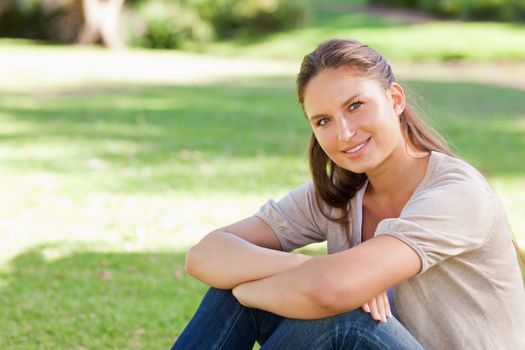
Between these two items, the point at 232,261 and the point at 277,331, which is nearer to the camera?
the point at 277,331

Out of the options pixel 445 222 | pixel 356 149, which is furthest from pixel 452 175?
pixel 356 149

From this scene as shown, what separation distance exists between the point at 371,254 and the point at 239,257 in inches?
22.8

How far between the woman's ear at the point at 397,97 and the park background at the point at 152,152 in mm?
205

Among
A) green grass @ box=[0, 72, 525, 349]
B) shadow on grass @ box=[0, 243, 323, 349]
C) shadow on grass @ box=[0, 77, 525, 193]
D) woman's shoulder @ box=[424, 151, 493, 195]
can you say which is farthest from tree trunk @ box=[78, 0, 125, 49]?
woman's shoulder @ box=[424, 151, 493, 195]

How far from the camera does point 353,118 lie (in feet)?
8.96

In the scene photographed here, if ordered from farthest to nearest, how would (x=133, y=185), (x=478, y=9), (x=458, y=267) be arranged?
1. (x=478, y=9)
2. (x=133, y=185)
3. (x=458, y=267)

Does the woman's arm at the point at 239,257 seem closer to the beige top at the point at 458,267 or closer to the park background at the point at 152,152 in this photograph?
the beige top at the point at 458,267

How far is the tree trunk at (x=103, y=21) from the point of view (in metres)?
26.8

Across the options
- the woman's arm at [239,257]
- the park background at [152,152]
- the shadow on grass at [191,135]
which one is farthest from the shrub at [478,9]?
the woman's arm at [239,257]

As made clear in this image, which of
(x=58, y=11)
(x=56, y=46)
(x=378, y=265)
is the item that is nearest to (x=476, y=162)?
(x=378, y=265)

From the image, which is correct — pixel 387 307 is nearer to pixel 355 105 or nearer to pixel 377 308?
pixel 377 308

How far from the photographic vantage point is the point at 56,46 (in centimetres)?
2723

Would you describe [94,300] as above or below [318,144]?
below

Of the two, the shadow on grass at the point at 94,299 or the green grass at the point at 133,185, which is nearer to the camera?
the shadow on grass at the point at 94,299
